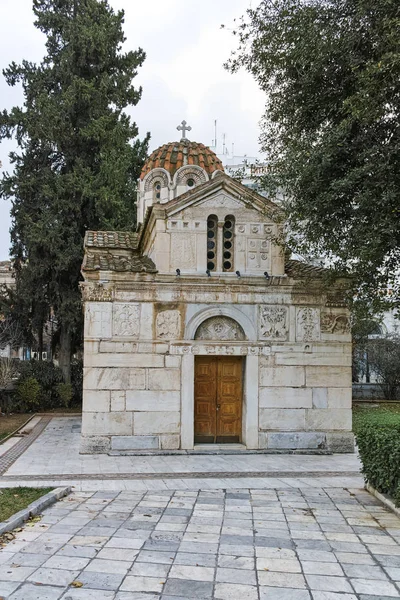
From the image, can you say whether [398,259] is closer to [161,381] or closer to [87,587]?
[161,381]

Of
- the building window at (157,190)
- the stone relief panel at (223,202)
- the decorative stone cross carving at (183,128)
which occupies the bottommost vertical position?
the stone relief panel at (223,202)

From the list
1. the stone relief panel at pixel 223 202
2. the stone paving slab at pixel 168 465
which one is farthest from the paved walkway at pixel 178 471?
the stone relief panel at pixel 223 202

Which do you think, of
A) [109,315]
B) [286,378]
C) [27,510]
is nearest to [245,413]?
[286,378]

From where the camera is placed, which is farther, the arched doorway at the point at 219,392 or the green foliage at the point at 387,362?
the green foliage at the point at 387,362

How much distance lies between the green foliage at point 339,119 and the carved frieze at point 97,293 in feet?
16.1

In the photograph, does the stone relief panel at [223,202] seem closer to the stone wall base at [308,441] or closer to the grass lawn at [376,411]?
the stone wall base at [308,441]

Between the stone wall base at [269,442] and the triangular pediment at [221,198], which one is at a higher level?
the triangular pediment at [221,198]

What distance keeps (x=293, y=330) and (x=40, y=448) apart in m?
7.16

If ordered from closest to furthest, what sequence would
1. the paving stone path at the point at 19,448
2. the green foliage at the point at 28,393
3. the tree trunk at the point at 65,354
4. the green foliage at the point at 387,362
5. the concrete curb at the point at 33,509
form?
the concrete curb at the point at 33,509 → the paving stone path at the point at 19,448 → the green foliage at the point at 28,393 → the tree trunk at the point at 65,354 → the green foliage at the point at 387,362

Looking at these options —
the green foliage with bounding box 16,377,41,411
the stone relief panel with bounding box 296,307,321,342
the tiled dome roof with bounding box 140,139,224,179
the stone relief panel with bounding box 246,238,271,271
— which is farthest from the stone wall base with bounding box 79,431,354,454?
the green foliage with bounding box 16,377,41,411

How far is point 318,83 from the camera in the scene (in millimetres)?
10016

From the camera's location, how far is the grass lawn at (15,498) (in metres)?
7.80

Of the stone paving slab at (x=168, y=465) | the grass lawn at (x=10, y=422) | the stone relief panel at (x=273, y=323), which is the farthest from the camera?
the grass lawn at (x=10, y=422)

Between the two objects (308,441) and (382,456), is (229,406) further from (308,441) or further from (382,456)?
(382,456)
